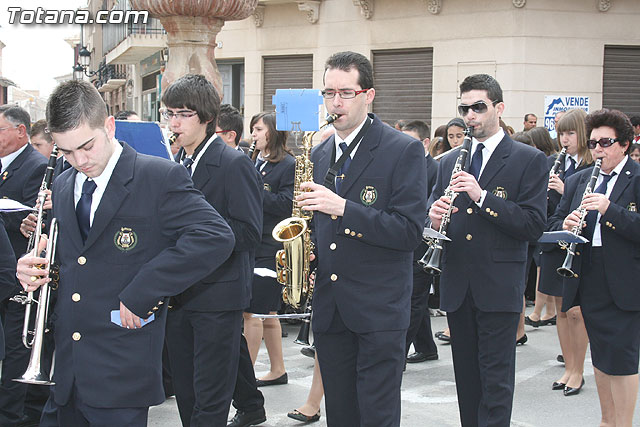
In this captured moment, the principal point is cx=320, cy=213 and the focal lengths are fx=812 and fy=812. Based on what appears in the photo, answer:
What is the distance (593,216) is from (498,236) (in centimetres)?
103

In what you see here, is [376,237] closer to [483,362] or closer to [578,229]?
[483,362]

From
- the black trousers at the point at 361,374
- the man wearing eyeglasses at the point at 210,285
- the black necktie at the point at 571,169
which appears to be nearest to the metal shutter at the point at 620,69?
the black necktie at the point at 571,169

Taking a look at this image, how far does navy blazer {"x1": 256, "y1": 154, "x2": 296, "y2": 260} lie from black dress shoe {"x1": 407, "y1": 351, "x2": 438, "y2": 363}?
1.84 meters

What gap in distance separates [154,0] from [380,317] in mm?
5999

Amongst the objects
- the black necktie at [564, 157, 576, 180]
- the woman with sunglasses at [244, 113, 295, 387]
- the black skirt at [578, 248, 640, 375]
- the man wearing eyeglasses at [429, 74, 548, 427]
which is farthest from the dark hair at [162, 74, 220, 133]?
the black necktie at [564, 157, 576, 180]

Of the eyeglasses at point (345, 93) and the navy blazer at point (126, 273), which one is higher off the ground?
the eyeglasses at point (345, 93)

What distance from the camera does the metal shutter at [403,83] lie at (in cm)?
1750

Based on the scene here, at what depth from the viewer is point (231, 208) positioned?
4.84 metres

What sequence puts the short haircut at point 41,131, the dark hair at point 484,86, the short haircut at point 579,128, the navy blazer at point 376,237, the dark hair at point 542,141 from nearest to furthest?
the navy blazer at point 376,237
the dark hair at point 484,86
the short haircut at point 579,128
the short haircut at point 41,131
the dark hair at point 542,141

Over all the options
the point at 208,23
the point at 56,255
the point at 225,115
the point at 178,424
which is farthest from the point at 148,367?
the point at 208,23

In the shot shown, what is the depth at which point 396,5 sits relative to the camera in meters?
17.6

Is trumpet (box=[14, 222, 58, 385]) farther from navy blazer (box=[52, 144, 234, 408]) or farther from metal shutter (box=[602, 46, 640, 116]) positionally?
metal shutter (box=[602, 46, 640, 116])

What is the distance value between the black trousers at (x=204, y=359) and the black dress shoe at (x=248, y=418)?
38.3 inches

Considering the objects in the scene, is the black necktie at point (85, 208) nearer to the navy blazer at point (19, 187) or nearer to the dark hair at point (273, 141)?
the navy blazer at point (19, 187)
